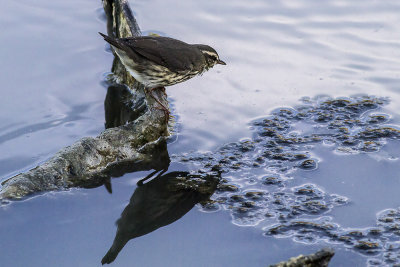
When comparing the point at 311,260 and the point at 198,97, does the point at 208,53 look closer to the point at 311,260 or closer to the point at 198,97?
the point at 198,97

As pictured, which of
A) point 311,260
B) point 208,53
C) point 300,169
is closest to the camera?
point 311,260

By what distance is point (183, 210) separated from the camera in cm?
528

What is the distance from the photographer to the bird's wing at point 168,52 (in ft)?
21.3

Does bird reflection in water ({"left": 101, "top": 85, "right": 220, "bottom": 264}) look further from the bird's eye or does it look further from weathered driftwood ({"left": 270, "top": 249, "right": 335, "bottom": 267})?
weathered driftwood ({"left": 270, "top": 249, "right": 335, "bottom": 267})

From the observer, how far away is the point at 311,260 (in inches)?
138

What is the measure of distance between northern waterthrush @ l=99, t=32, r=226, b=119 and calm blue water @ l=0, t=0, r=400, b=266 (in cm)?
48

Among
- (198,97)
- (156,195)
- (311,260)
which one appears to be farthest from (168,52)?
(311,260)

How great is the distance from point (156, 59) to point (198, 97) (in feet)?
3.05

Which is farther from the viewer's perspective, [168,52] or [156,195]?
[168,52]

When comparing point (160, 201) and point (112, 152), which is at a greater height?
point (112, 152)

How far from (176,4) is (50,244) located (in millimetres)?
5296

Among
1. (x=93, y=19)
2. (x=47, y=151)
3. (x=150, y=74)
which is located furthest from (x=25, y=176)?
(x=93, y=19)

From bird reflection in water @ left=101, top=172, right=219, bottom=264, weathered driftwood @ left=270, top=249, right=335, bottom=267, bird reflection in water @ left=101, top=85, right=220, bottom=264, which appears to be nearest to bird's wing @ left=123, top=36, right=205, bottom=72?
bird reflection in water @ left=101, top=85, right=220, bottom=264

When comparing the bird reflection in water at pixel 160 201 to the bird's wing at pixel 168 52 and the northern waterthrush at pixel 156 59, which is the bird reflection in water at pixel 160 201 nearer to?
the northern waterthrush at pixel 156 59
